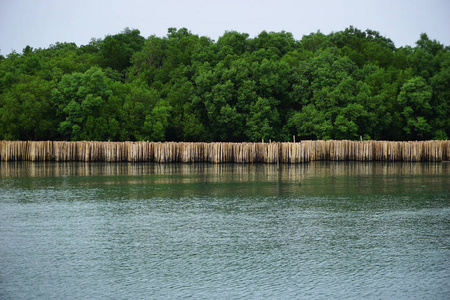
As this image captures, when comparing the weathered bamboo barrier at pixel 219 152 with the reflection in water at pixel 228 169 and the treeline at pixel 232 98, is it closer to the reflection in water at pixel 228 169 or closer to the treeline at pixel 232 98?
the reflection in water at pixel 228 169

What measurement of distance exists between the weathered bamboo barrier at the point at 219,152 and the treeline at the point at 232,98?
22.4 feet

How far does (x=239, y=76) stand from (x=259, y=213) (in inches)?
2021

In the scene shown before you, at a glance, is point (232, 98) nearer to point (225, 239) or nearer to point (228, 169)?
point (228, 169)

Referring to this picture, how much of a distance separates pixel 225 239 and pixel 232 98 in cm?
5698

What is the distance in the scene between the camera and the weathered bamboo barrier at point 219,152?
63281 mm

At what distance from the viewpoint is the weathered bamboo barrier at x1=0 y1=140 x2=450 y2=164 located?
2491 inches

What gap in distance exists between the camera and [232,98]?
3135 inches

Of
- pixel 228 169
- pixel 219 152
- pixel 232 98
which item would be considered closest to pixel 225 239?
pixel 228 169

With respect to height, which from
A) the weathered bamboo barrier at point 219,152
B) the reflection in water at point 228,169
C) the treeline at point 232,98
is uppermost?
the treeline at point 232,98

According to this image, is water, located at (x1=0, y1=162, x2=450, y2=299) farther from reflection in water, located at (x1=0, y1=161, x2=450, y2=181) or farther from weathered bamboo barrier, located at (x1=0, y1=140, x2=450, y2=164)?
weathered bamboo barrier, located at (x1=0, y1=140, x2=450, y2=164)

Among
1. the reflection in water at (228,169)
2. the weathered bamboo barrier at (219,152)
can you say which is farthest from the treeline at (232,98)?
the reflection in water at (228,169)

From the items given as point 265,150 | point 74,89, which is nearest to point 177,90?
point 74,89

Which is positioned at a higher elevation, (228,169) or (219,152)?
(219,152)

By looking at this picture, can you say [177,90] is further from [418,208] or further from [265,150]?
[418,208]
